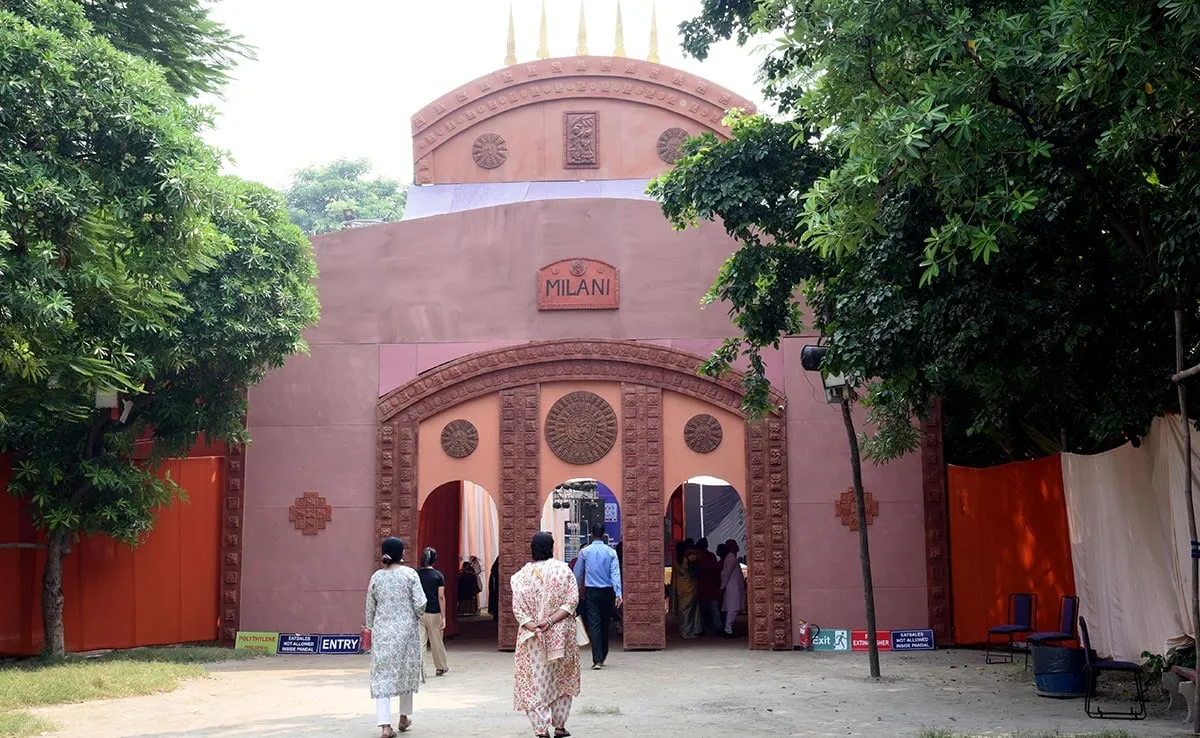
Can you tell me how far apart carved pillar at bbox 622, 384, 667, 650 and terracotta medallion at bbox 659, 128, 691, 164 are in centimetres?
467

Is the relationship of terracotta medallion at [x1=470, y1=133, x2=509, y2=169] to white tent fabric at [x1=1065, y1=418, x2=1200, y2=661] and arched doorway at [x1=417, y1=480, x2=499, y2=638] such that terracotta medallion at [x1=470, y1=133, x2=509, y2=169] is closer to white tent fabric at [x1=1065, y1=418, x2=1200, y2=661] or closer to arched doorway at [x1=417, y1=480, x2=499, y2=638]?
arched doorway at [x1=417, y1=480, x2=499, y2=638]

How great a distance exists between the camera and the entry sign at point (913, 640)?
13.6 metres

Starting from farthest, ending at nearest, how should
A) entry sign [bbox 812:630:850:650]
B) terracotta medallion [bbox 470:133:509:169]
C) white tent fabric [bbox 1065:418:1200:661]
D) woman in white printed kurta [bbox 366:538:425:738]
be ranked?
terracotta medallion [bbox 470:133:509:169] < entry sign [bbox 812:630:850:650] < white tent fabric [bbox 1065:418:1200:661] < woman in white printed kurta [bbox 366:538:425:738]

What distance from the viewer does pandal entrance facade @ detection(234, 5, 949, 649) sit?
1398 centimetres

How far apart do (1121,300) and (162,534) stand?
10.8 metres

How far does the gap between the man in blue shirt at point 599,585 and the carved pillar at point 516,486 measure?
6.34 ft

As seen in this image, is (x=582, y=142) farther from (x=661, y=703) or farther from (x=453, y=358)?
(x=661, y=703)

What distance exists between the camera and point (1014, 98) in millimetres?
7141

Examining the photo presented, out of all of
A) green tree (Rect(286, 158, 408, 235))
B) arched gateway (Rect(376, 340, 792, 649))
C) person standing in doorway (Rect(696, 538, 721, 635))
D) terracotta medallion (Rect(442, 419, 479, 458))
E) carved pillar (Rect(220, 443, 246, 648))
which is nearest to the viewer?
arched gateway (Rect(376, 340, 792, 649))

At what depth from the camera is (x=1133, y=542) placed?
32.8 ft

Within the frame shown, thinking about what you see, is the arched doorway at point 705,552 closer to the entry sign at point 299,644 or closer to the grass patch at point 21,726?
the entry sign at point 299,644

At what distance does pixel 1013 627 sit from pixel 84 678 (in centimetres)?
851

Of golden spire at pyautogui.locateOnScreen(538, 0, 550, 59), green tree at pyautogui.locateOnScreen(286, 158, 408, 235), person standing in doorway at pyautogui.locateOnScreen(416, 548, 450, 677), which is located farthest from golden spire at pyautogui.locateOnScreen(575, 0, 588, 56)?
green tree at pyautogui.locateOnScreen(286, 158, 408, 235)

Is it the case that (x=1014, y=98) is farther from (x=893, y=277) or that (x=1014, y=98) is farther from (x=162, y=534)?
(x=162, y=534)
